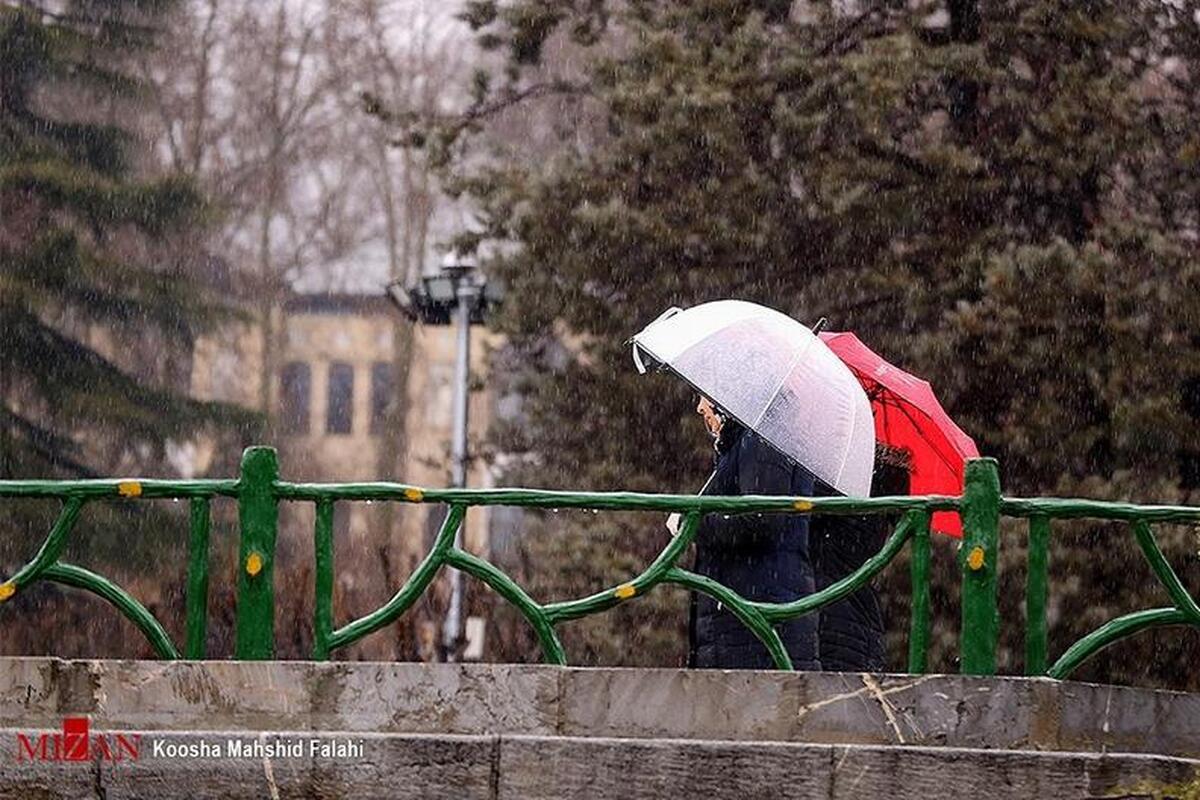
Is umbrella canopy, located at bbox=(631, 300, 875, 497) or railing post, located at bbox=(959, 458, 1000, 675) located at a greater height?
umbrella canopy, located at bbox=(631, 300, 875, 497)

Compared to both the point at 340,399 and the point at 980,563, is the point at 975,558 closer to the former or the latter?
the point at 980,563

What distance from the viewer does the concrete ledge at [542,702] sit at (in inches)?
298

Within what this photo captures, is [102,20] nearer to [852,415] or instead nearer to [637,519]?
[637,519]

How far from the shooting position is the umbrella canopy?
27.6 feet

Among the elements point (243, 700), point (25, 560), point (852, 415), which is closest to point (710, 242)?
point (25, 560)

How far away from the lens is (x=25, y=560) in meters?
25.1

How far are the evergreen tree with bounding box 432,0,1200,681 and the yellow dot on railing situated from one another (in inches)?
369

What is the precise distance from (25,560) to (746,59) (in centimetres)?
957

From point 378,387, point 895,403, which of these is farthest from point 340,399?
point 895,403

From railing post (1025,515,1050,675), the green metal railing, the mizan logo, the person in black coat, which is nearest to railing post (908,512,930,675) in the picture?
the green metal railing

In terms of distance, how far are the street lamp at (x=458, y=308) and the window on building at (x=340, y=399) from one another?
41743 mm

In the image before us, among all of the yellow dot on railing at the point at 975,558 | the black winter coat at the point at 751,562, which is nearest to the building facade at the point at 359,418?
the black winter coat at the point at 751,562

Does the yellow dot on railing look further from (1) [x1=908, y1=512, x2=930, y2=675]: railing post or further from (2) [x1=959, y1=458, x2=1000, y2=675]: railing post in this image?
(1) [x1=908, y1=512, x2=930, y2=675]: railing post

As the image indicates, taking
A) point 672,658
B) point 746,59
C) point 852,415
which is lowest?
point 672,658
